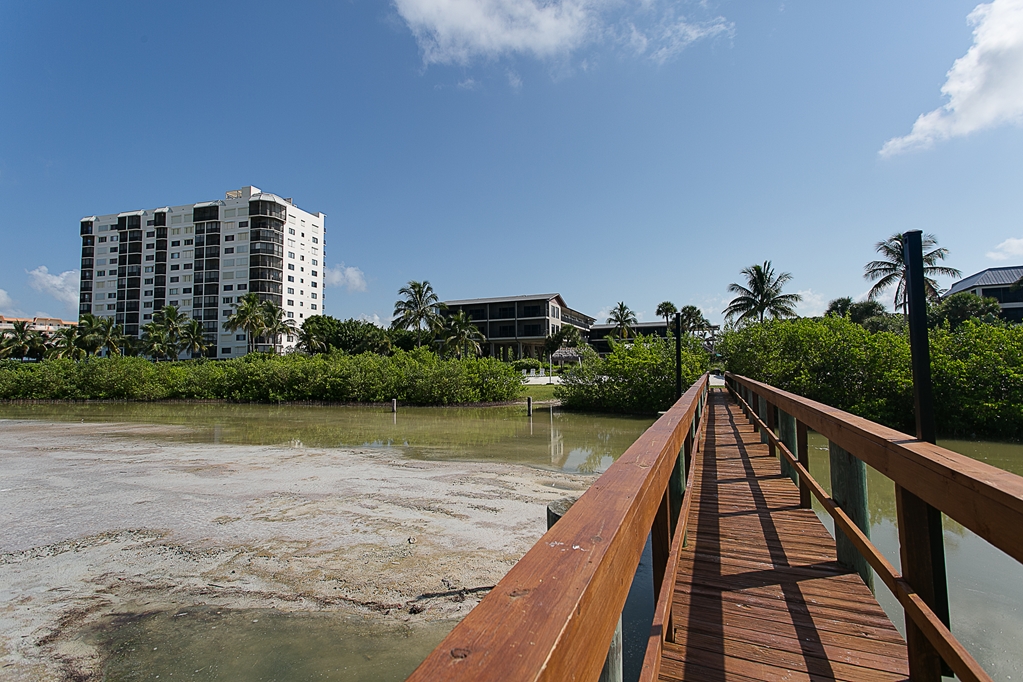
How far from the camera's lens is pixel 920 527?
1.80 metres

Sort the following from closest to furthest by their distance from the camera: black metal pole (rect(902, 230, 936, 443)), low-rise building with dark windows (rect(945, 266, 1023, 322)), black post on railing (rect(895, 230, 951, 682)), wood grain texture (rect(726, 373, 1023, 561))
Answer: wood grain texture (rect(726, 373, 1023, 561)) → black post on railing (rect(895, 230, 951, 682)) → black metal pole (rect(902, 230, 936, 443)) → low-rise building with dark windows (rect(945, 266, 1023, 322))

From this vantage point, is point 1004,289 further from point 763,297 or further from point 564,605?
point 564,605

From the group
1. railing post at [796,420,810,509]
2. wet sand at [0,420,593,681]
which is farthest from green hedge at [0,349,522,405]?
railing post at [796,420,810,509]

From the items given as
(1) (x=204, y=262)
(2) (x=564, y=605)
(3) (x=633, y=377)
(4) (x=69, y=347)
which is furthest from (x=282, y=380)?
(1) (x=204, y=262)

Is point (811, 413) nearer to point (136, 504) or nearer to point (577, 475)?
point (577, 475)

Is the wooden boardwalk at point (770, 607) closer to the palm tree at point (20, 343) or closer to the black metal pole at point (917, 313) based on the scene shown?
the black metal pole at point (917, 313)

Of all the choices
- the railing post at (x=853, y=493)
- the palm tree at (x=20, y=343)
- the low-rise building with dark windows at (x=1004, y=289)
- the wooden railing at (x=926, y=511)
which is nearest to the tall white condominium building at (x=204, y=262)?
the palm tree at (x=20, y=343)

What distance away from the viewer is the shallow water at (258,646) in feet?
14.3

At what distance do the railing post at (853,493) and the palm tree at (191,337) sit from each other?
78465mm

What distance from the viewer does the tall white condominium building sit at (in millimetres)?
78125

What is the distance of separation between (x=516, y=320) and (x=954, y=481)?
64438 millimetres

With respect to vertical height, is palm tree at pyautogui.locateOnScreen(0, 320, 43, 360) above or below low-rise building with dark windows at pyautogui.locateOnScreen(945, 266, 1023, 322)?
below

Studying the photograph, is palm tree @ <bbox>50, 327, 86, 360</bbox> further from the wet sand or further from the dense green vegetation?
the wet sand

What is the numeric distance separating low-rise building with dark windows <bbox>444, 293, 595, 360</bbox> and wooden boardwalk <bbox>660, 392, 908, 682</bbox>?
194 feet
